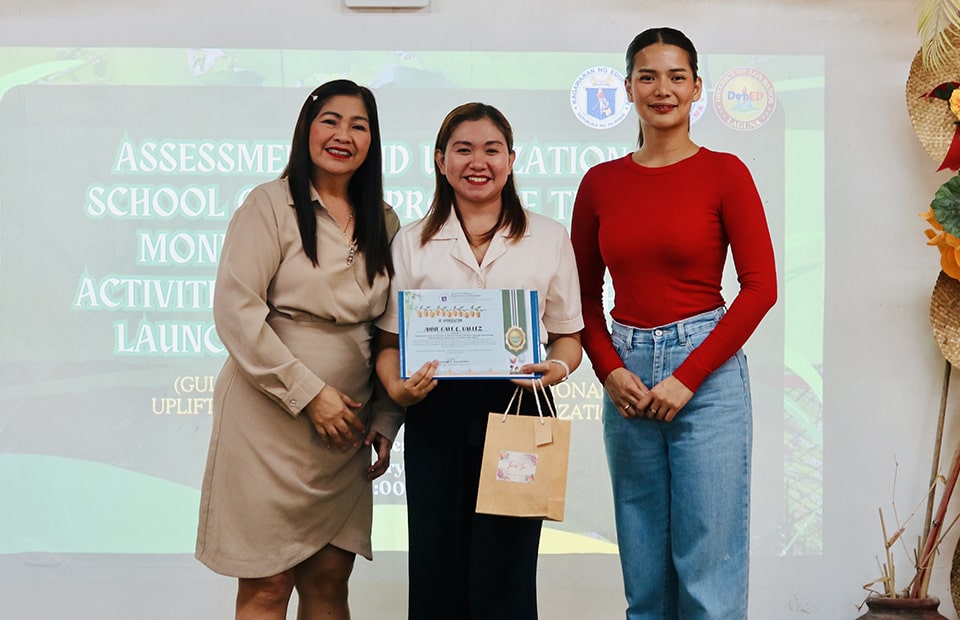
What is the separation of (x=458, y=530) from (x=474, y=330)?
1.37 feet

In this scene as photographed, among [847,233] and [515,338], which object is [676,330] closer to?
[515,338]

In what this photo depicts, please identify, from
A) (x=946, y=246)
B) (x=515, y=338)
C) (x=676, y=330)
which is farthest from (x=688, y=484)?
(x=946, y=246)

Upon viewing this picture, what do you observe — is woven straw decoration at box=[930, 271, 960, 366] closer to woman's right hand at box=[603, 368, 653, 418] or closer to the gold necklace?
woman's right hand at box=[603, 368, 653, 418]

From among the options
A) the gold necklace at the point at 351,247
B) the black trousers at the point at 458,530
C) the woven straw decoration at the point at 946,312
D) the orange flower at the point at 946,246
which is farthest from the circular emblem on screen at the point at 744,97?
the black trousers at the point at 458,530

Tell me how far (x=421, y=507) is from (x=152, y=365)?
5.43 feet

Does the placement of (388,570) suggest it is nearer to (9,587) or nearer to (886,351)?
(9,587)

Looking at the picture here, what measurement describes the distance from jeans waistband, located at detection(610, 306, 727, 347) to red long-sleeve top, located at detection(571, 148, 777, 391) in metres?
0.02

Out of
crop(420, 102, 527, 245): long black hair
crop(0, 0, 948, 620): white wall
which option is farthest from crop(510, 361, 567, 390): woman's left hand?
crop(0, 0, 948, 620): white wall

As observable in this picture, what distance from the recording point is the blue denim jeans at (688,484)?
2.22 meters

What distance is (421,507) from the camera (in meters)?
2.13

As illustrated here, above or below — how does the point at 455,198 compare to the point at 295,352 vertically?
above

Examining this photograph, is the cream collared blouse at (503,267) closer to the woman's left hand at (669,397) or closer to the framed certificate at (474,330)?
the framed certificate at (474,330)

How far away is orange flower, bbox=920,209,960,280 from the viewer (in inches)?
122

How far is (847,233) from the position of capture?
351cm
